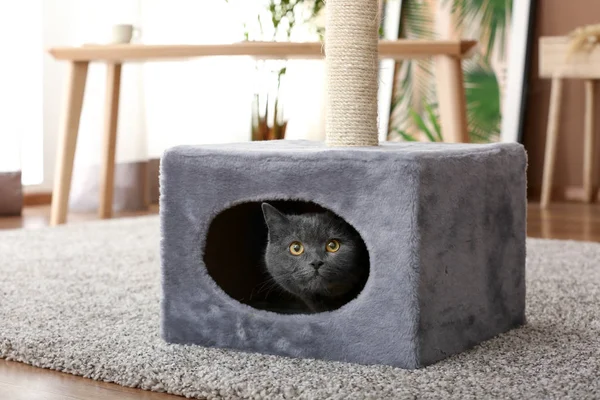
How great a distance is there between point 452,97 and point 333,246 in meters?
1.30

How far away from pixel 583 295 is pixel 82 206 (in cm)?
240

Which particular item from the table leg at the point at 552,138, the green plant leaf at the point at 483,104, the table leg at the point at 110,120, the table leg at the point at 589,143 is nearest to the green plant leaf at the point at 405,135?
the green plant leaf at the point at 483,104

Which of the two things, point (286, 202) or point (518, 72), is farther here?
point (518, 72)

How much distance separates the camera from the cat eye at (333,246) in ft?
4.29

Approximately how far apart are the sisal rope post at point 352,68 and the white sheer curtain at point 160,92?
2.38 meters

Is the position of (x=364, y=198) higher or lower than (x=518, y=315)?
higher

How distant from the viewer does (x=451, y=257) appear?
1.25 metres

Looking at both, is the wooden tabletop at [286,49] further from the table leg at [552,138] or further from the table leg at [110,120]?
the table leg at [552,138]

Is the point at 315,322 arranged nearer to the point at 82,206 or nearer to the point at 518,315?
the point at 518,315

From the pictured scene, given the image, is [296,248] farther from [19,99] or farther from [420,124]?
[420,124]

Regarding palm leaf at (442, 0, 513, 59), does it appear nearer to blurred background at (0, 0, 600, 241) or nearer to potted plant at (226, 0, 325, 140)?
blurred background at (0, 0, 600, 241)

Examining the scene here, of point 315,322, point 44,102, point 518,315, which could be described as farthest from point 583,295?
point 44,102

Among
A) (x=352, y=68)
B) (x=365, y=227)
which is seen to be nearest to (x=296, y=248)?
(x=365, y=227)

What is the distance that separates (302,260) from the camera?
4.30ft
